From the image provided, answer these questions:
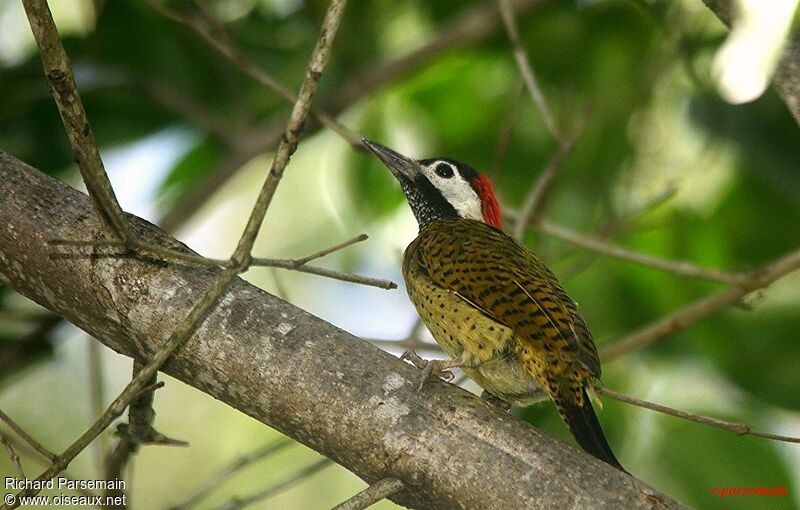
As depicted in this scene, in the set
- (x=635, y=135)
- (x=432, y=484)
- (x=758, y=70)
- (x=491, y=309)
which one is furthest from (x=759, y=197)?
(x=432, y=484)

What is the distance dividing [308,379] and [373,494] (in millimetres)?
304

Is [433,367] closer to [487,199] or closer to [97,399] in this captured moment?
[97,399]

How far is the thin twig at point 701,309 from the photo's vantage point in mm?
3598

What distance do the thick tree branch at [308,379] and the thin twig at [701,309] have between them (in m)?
1.53

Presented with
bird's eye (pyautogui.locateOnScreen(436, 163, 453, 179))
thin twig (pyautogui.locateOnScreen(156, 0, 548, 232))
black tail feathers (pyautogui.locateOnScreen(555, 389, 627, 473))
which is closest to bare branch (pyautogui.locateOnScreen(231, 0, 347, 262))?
black tail feathers (pyautogui.locateOnScreen(555, 389, 627, 473))

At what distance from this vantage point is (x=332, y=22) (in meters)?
2.13

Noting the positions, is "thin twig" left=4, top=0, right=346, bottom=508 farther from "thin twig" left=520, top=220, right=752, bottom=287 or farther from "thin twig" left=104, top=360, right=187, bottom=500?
"thin twig" left=520, top=220, right=752, bottom=287

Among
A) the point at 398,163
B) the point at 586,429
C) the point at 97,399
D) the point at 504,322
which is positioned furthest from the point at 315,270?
the point at 398,163

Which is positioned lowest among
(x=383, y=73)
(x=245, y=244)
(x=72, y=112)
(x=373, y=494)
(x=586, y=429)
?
(x=373, y=494)

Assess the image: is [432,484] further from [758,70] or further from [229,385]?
[758,70]

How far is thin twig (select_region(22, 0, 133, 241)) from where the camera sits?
6.97 feet

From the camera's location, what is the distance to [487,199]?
442cm

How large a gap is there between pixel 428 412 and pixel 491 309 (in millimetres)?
915

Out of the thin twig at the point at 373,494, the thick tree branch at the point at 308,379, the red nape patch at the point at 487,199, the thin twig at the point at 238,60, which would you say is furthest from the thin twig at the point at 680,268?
the thin twig at the point at 373,494
